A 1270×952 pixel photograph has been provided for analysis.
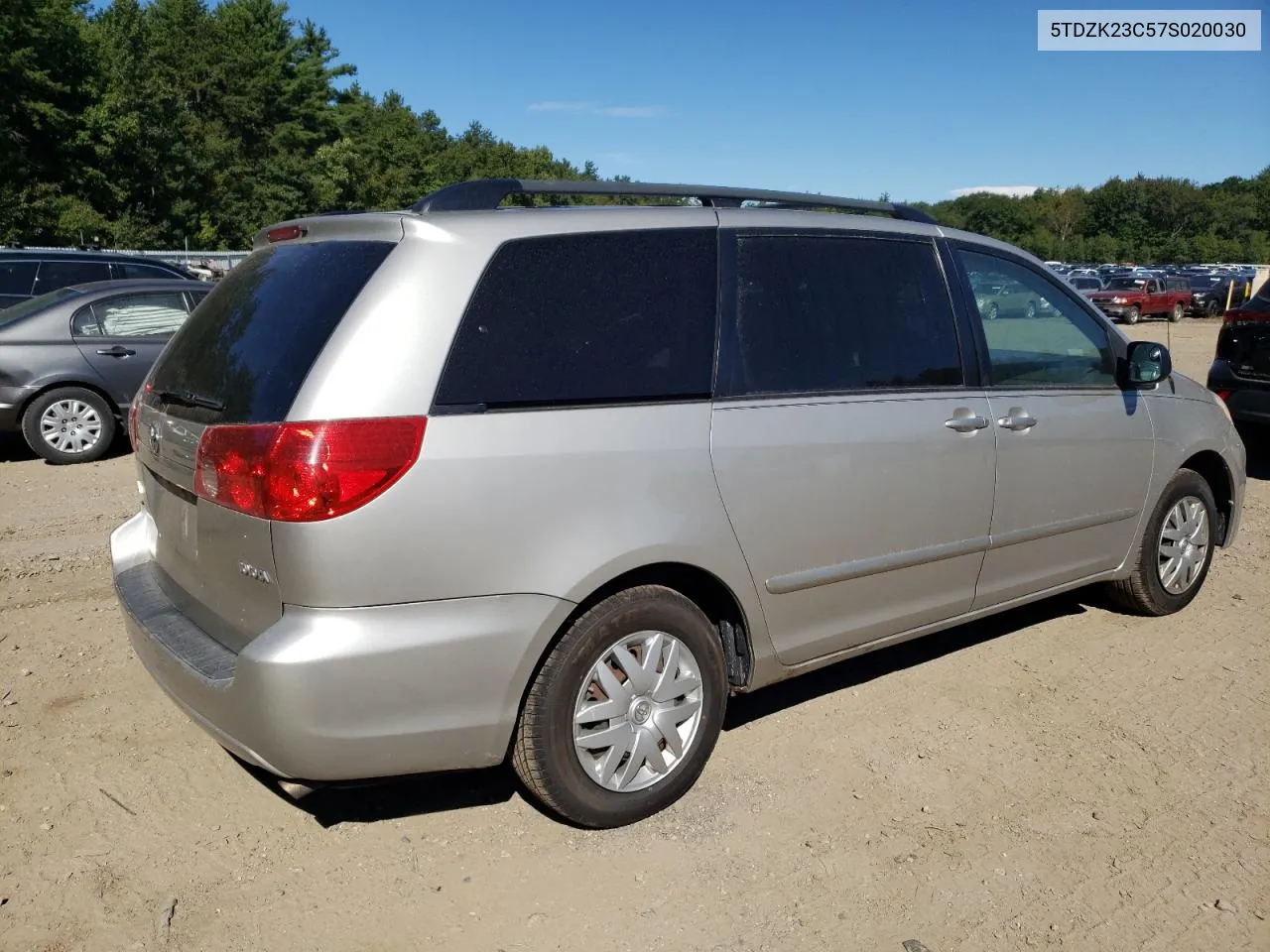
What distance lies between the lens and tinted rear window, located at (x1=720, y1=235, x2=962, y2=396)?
3.49 meters

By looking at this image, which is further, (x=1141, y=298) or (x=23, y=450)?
(x=1141, y=298)

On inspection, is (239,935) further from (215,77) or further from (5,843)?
(215,77)

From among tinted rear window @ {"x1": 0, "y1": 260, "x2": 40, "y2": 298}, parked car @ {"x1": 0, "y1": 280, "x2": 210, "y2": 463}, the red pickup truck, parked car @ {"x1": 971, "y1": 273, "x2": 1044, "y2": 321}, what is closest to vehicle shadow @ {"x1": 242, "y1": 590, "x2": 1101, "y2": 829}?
parked car @ {"x1": 971, "y1": 273, "x2": 1044, "y2": 321}

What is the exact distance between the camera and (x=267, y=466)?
268 cm

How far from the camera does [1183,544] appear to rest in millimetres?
5195

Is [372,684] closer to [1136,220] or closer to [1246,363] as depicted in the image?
[1246,363]

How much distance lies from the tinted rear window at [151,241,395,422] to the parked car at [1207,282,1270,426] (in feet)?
24.7

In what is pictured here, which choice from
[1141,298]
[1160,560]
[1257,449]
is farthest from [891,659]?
[1141,298]

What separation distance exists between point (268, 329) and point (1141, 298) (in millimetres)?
39244

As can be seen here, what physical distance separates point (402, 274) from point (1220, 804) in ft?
10.1

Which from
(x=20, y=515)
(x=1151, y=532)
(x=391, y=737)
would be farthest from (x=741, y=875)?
(x=20, y=515)

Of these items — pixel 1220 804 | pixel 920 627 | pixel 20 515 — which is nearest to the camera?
pixel 1220 804

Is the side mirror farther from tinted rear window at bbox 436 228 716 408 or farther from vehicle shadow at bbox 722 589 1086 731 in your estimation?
tinted rear window at bbox 436 228 716 408

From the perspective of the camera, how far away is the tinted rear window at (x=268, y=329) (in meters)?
2.82
